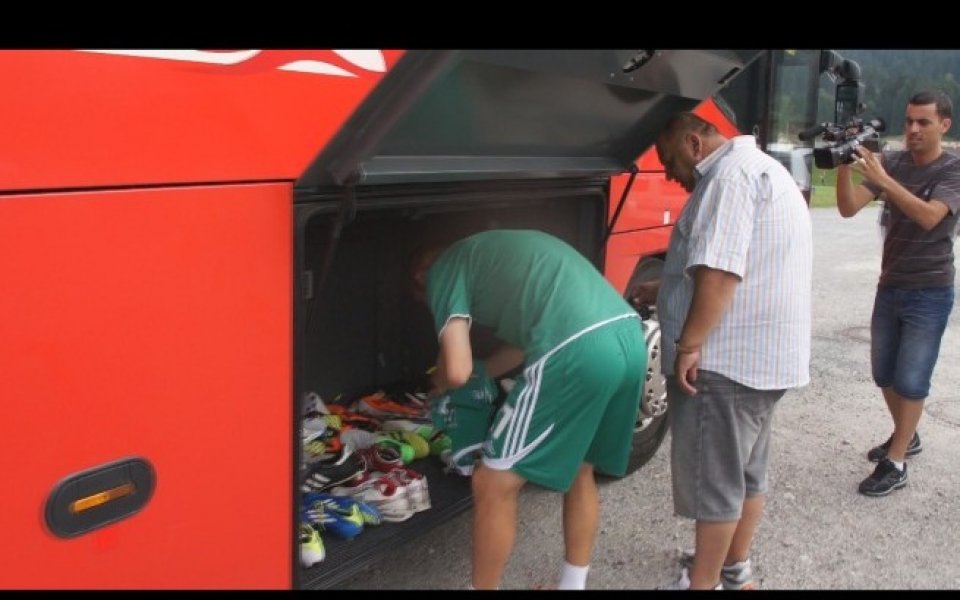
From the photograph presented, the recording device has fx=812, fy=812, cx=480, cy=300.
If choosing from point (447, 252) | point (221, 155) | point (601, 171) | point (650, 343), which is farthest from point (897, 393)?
point (221, 155)

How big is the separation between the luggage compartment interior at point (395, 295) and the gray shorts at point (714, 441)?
2.62ft

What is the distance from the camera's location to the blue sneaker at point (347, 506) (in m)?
2.79

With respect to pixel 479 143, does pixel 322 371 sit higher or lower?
lower

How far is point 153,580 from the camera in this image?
1809mm

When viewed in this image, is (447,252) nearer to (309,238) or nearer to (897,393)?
(309,238)

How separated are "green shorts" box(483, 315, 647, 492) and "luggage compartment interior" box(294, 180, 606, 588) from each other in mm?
472

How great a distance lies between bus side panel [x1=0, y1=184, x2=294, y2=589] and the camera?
60.3 inches

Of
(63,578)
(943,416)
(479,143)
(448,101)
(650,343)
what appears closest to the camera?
(63,578)

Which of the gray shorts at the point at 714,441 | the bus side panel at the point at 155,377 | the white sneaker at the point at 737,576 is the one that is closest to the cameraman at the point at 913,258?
the white sneaker at the point at 737,576

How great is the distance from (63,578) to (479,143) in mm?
1655

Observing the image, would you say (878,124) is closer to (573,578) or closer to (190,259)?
(573,578)

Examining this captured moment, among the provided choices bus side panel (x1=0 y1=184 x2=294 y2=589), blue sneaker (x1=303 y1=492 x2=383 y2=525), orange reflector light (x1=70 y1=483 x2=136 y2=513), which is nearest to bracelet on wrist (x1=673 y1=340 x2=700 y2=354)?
blue sneaker (x1=303 y1=492 x2=383 y2=525)

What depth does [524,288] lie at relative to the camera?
8.48ft

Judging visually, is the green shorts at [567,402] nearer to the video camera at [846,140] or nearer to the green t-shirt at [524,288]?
the green t-shirt at [524,288]
